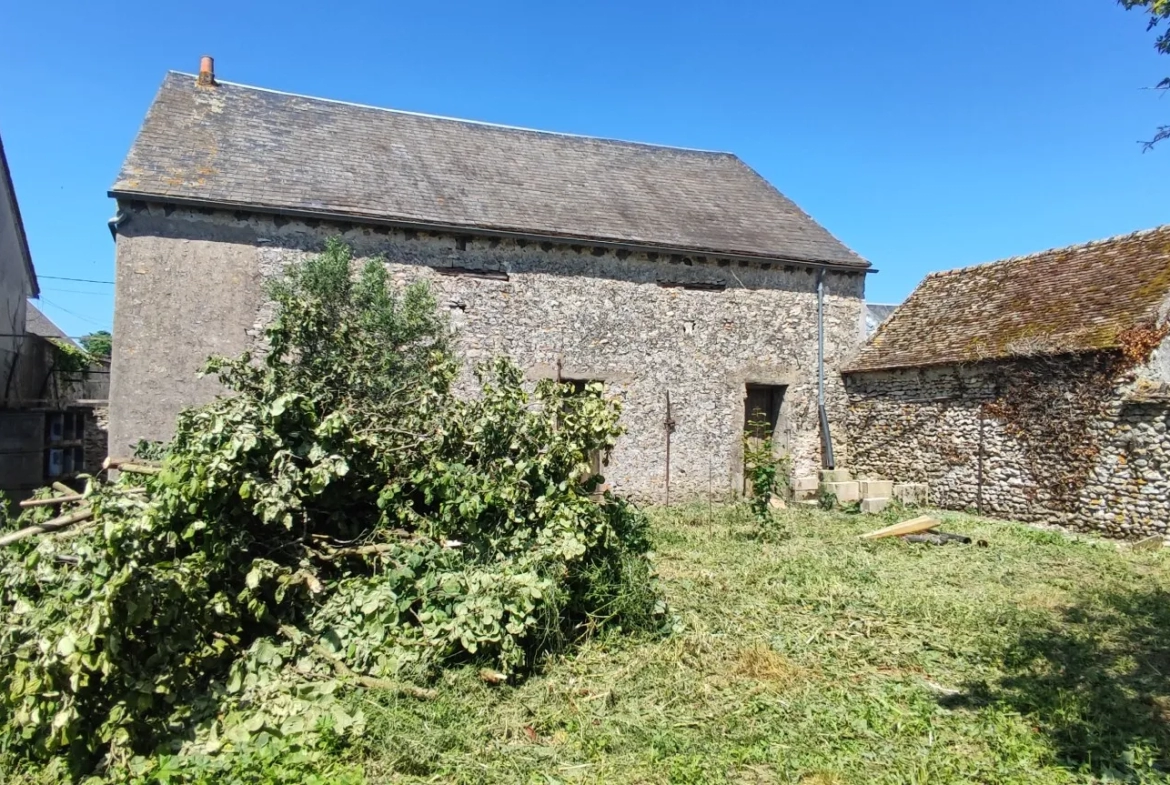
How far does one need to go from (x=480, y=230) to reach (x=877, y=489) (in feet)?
24.7

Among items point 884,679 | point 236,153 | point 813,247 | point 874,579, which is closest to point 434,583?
point 884,679

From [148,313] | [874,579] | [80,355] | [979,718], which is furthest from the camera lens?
[80,355]

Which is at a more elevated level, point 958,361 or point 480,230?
point 480,230

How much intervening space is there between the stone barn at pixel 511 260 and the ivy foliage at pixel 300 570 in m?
3.84

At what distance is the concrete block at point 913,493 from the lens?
1199 centimetres

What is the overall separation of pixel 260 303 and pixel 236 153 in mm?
2596

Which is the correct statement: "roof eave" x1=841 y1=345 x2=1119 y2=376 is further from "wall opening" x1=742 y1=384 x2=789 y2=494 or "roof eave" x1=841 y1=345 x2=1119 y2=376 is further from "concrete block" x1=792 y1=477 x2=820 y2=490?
"concrete block" x1=792 y1=477 x2=820 y2=490

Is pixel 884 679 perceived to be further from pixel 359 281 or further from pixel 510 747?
pixel 359 281

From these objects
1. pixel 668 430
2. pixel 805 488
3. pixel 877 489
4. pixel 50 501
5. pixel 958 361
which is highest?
pixel 958 361

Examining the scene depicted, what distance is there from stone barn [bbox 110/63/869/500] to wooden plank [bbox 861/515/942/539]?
3222 mm

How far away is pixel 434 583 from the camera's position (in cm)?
523

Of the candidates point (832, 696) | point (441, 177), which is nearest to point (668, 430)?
point (441, 177)

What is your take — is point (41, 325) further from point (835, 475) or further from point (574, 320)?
point (835, 475)

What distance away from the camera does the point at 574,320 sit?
11.6 m
